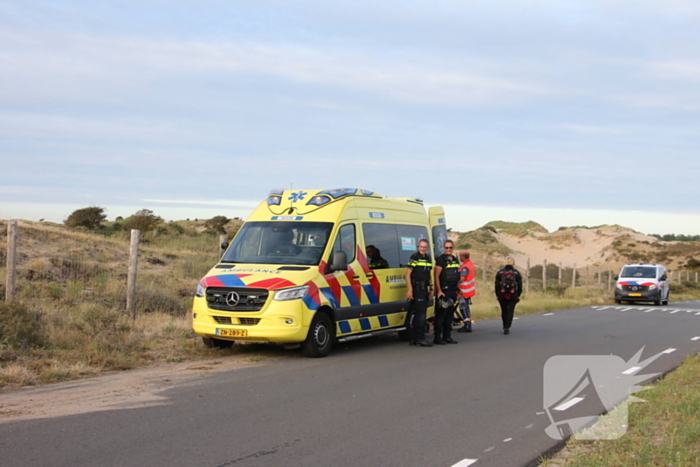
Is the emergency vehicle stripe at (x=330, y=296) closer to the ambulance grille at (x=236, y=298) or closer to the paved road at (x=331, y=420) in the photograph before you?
the paved road at (x=331, y=420)

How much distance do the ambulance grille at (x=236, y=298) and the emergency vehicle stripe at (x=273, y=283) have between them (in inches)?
3.0

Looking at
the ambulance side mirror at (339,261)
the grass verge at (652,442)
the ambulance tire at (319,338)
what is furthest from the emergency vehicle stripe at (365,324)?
the grass verge at (652,442)

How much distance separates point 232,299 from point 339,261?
1764mm

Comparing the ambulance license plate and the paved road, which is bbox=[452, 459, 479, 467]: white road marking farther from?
the ambulance license plate

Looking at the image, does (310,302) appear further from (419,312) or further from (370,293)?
(419,312)

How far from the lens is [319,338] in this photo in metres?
11.0

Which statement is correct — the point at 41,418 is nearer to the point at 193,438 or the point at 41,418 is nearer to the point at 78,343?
the point at 193,438

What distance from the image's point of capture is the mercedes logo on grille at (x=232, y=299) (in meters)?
10.6

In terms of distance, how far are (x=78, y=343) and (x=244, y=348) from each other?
8.60 feet

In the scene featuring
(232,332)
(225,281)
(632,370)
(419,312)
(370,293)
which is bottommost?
(632,370)

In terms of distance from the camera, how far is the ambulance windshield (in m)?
11.4

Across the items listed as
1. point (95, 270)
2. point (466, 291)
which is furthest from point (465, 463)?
point (95, 270)

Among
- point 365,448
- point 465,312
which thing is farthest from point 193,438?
point 465,312

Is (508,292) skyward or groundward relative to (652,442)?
skyward
